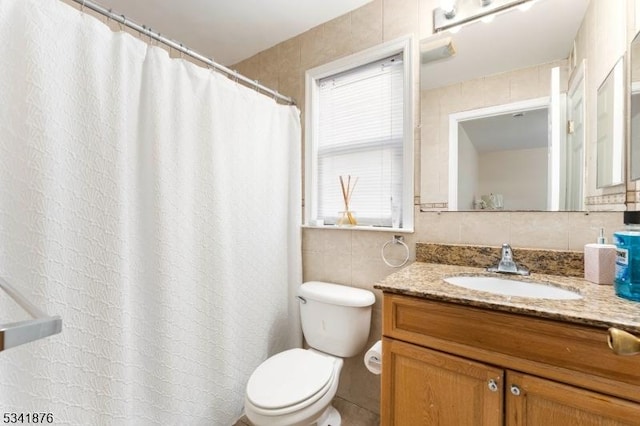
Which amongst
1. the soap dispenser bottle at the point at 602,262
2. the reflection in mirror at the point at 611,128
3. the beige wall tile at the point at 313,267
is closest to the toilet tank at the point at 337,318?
the beige wall tile at the point at 313,267

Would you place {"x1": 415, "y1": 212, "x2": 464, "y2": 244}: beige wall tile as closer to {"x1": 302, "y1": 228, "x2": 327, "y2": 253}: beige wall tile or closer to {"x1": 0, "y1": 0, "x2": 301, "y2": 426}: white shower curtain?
{"x1": 302, "y1": 228, "x2": 327, "y2": 253}: beige wall tile

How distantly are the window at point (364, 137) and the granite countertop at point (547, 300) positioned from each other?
491mm

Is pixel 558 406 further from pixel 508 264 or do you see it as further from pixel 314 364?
pixel 314 364

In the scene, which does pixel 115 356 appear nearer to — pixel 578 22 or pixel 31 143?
pixel 31 143

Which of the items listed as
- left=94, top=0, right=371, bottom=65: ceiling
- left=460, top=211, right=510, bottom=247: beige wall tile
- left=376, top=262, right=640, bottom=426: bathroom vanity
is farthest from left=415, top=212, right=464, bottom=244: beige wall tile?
left=94, top=0, right=371, bottom=65: ceiling

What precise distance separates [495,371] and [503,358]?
0.05 meters

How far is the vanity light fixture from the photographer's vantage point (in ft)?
4.35

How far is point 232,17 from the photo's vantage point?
178cm

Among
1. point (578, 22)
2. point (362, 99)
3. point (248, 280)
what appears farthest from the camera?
point (362, 99)

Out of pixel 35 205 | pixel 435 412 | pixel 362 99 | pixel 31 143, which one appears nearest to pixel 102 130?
pixel 31 143

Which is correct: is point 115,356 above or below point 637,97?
below

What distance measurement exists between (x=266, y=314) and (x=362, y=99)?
1.40 m

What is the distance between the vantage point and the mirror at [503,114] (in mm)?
1208

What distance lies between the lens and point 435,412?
3.17 ft
